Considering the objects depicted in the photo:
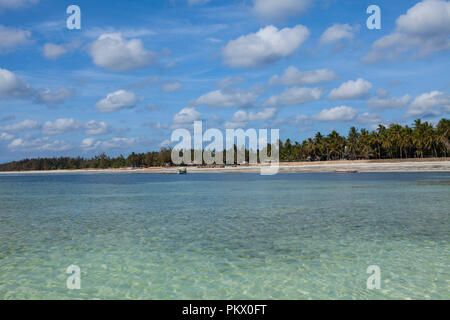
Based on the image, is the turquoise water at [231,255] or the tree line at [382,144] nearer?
the turquoise water at [231,255]

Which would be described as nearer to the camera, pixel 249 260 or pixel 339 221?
pixel 249 260

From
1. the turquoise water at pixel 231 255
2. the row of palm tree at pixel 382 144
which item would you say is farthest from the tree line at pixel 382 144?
the turquoise water at pixel 231 255

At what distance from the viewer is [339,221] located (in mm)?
19281

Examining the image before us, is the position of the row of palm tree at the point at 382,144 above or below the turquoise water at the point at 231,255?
above

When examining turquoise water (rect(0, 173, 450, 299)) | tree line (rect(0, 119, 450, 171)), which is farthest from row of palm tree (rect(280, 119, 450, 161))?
turquoise water (rect(0, 173, 450, 299))

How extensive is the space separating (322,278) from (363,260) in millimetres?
2449

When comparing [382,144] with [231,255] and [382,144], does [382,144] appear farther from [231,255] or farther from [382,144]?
[231,255]

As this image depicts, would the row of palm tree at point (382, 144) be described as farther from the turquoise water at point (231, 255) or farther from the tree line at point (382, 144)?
the turquoise water at point (231, 255)

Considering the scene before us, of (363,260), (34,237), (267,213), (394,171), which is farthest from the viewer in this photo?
(394,171)

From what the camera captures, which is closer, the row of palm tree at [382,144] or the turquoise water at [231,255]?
the turquoise water at [231,255]

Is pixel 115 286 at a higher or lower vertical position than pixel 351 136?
lower

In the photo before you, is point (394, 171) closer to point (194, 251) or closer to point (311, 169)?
point (311, 169)

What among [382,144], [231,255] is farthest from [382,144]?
[231,255]
